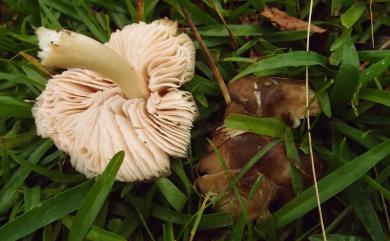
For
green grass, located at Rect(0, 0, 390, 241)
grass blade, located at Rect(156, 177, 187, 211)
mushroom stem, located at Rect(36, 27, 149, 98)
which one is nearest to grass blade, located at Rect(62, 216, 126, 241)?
green grass, located at Rect(0, 0, 390, 241)

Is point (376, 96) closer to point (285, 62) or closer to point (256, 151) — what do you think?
point (285, 62)

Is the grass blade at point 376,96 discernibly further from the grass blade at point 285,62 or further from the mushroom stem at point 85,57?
the mushroom stem at point 85,57

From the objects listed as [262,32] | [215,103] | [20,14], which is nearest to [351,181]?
[215,103]

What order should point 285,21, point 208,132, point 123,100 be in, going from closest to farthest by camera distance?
point 123,100, point 208,132, point 285,21

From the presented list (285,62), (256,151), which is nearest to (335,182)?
(256,151)

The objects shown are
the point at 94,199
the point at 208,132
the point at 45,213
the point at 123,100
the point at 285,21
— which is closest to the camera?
the point at 94,199

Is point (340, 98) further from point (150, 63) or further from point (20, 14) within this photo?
point (20, 14)
